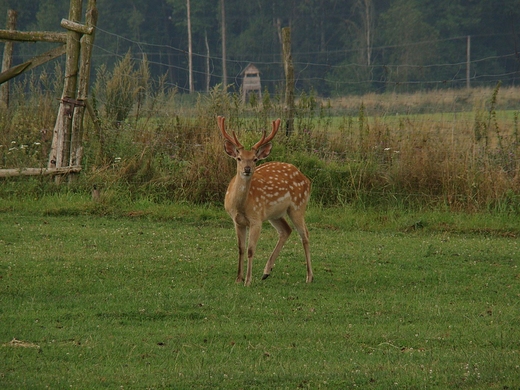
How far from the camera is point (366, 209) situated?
42.3 feet

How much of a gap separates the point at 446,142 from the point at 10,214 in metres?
6.23

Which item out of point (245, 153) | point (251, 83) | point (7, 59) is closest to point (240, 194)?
point (245, 153)

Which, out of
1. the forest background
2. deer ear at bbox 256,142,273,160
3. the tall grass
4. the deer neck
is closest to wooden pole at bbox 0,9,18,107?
the forest background

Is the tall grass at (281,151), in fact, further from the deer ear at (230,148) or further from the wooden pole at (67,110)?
the deer ear at (230,148)

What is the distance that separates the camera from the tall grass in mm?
12969

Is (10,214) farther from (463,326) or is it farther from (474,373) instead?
(474,373)

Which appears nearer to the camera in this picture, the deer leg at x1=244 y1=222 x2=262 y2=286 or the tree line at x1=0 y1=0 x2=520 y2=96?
the deer leg at x1=244 y1=222 x2=262 y2=286

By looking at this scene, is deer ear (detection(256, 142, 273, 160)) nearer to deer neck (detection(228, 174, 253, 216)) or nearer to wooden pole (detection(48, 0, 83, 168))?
deer neck (detection(228, 174, 253, 216))

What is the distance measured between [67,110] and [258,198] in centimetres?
476

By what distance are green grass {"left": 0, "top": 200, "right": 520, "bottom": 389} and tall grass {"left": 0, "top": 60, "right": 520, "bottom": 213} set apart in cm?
84

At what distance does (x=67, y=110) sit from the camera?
42.2 feet

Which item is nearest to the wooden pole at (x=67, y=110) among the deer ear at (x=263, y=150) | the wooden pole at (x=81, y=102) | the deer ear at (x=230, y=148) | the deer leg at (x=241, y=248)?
the wooden pole at (x=81, y=102)

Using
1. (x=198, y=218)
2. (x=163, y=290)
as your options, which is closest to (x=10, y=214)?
(x=198, y=218)

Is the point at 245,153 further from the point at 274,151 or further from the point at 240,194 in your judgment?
the point at 274,151
